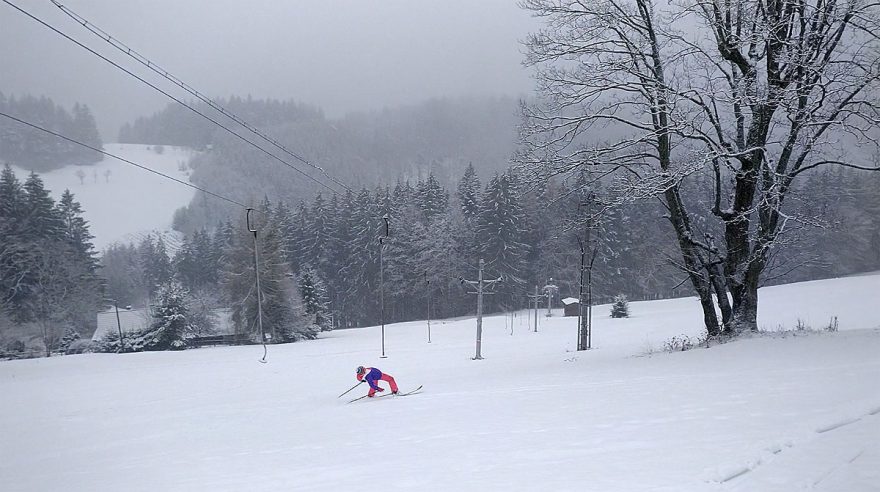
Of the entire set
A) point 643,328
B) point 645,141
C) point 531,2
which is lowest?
point 643,328

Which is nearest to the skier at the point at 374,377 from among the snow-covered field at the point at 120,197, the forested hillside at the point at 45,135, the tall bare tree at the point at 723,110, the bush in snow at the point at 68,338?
the tall bare tree at the point at 723,110

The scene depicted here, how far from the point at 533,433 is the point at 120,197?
501 feet

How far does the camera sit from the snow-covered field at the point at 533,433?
450cm

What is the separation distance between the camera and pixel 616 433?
228 inches

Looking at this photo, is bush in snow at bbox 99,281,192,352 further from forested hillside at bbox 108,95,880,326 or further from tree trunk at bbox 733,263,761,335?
tree trunk at bbox 733,263,761,335

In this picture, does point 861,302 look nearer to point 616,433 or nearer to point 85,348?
point 616,433

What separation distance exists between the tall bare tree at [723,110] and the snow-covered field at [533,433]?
2.71 metres

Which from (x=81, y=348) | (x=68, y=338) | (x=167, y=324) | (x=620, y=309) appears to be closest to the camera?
(x=167, y=324)

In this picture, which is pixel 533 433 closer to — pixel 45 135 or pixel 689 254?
pixel 689 254

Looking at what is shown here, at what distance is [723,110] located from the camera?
1142 cm

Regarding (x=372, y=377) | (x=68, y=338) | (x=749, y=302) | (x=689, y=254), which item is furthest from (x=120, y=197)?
(x=749, y=302)

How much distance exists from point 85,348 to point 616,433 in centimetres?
5268

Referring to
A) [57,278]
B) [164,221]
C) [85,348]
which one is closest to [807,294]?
[85,348]

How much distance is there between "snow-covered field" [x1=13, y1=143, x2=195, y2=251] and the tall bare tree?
374ft
